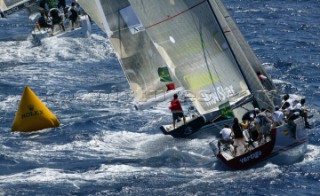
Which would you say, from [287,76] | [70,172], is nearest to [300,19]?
[287,76]

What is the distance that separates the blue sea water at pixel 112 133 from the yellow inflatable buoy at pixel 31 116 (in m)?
0.46

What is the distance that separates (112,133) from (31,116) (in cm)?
397

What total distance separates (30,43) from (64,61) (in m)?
6.12

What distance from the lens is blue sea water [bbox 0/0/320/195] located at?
38.1 meters

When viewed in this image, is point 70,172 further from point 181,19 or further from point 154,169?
point 181,19

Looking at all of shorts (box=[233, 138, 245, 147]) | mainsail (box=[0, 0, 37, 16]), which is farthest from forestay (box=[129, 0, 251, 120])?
mainsail (box=[0, 0, 37, 16])

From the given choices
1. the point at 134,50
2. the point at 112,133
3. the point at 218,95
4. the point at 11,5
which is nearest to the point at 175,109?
the point at 218,95

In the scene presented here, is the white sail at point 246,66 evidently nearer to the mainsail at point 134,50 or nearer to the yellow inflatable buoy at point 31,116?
the mainsail at point 134,50

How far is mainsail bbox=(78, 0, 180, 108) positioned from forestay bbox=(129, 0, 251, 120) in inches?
107

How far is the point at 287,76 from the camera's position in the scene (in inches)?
2131

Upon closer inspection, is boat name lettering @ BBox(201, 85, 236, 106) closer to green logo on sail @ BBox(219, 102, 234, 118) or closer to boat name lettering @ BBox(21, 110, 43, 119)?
green logo on sail @ BBox(219, 102, 234, 118)

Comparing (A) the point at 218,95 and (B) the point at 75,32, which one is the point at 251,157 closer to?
(A) the point at 218,95

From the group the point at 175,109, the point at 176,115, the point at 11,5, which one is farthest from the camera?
the point at 11,5

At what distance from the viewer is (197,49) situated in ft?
137
